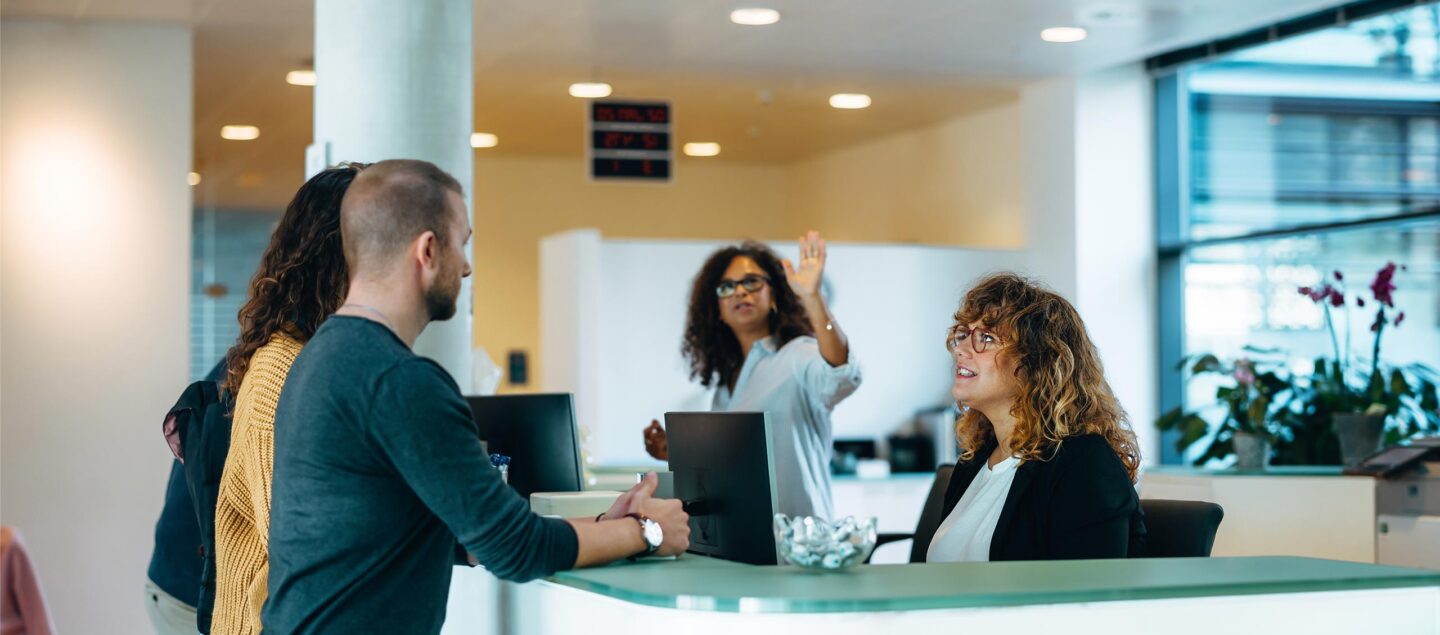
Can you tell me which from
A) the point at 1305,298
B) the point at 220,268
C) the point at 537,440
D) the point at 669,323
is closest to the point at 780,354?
the point at 537,440

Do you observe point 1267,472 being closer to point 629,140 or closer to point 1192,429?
point 1192,429

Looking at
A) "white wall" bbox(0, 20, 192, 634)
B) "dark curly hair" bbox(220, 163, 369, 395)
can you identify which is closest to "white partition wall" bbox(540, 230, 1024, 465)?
"white wall" bbox(0, 20, 192, 634)

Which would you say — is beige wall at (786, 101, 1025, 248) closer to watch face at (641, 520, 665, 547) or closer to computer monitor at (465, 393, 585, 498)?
computer monitor at (465, 393, 585, 498)

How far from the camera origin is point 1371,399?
634 cm

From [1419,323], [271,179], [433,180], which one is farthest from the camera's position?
[271,179]

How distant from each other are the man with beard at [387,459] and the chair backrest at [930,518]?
1.97m

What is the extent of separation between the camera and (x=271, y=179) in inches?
448

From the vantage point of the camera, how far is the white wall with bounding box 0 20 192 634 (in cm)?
684

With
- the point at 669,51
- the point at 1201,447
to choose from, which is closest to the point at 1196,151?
the point at 1201,447

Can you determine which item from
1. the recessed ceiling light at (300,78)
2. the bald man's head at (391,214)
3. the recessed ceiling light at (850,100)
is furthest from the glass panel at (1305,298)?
the bald man's head at (391,214)

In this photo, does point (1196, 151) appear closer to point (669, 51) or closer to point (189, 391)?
point (669, 51)

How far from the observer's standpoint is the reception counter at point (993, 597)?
2.09m

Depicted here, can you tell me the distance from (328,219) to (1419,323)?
572 cm

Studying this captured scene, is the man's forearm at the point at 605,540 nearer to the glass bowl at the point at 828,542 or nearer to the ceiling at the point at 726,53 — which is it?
the glass bowl at the point at 828,542
